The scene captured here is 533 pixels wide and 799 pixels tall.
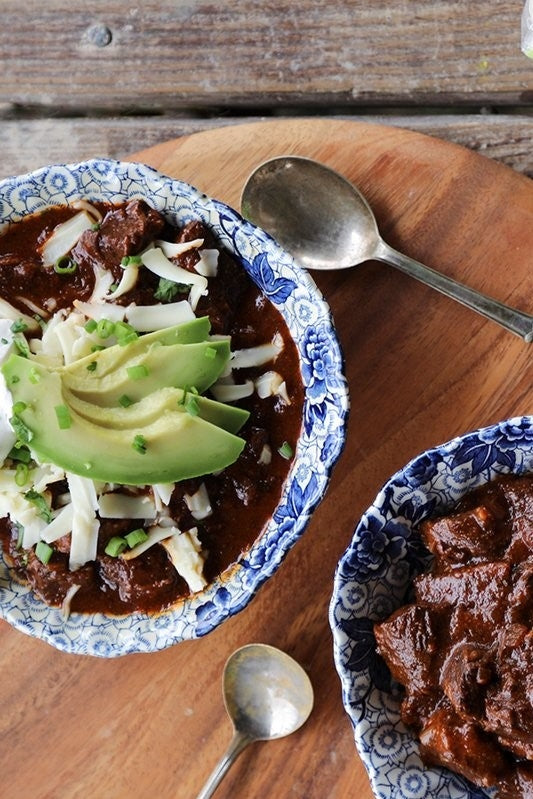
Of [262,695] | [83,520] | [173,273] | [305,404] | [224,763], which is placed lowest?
[224,763]

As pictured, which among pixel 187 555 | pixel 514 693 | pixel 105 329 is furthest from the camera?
pixel 187 555

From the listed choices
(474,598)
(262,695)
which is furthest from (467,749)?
(262,695)

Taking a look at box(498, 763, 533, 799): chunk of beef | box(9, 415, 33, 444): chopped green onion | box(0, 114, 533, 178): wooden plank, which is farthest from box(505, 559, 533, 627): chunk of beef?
A: box(0, 114, 533, 178): wooden plank

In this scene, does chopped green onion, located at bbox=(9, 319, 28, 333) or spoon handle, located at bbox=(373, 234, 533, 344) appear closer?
chopped green onion, located at bbox=(9, 319, 28, 333)

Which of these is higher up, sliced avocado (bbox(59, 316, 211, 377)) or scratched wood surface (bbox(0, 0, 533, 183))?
scratched wood surface (bbox(0, 0, 533, 183))

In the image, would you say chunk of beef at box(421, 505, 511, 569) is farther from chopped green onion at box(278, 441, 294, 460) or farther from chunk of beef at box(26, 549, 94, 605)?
chunk of beef at box(26, 549, 94, 605)

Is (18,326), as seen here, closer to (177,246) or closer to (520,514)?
(177,246)

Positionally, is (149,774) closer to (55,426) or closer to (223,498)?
(223,498)
